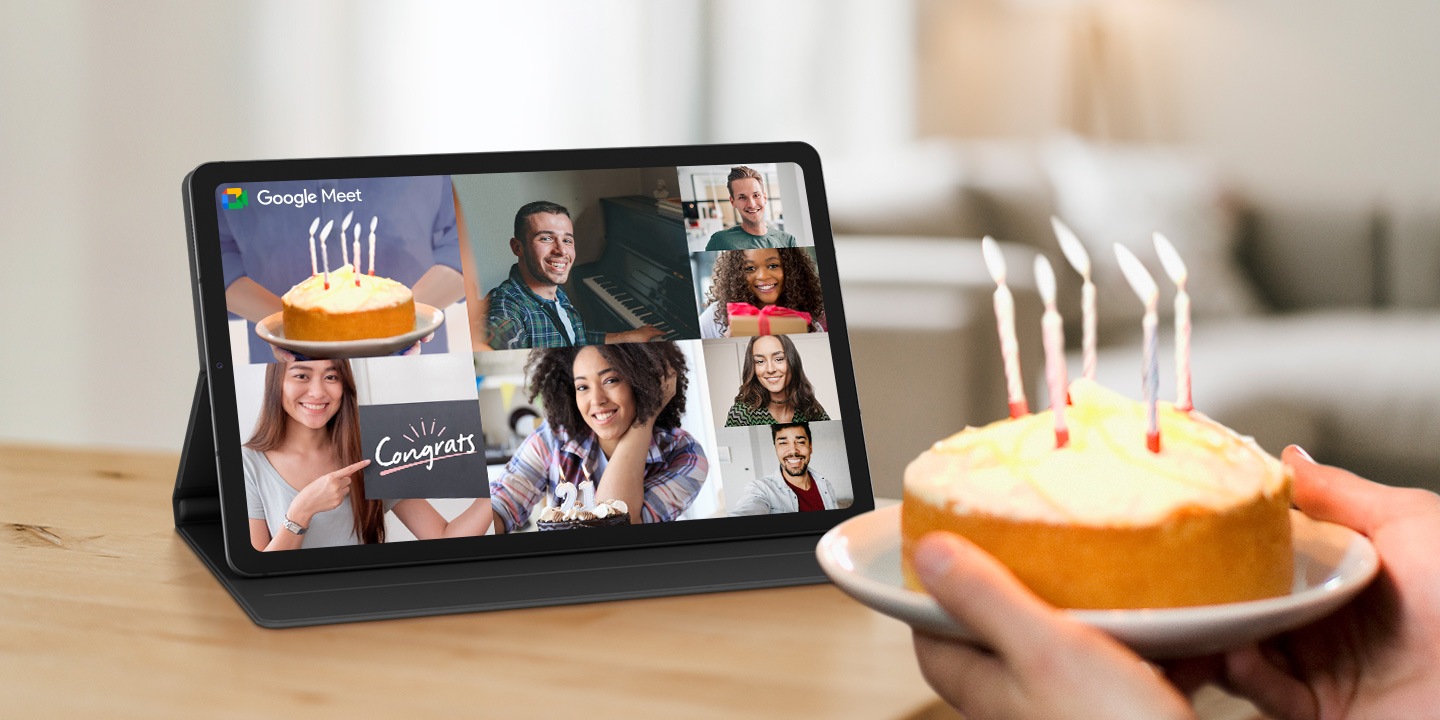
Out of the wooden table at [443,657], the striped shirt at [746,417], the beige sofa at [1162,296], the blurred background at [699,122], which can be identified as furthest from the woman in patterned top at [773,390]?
the blurred background at [699,122]

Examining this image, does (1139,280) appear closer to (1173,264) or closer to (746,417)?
(1173,264)

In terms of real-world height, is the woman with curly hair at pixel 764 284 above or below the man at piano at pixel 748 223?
below

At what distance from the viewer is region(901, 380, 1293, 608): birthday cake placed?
17.2 inches

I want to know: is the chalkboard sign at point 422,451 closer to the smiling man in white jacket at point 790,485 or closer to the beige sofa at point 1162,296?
the smiling man in white jacket at point 790,485

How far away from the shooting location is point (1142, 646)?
0.43m

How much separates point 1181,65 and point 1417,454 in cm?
98

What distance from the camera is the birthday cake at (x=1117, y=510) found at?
436 millimetres

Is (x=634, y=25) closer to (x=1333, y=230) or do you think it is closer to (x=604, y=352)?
(x=1333, y=230)

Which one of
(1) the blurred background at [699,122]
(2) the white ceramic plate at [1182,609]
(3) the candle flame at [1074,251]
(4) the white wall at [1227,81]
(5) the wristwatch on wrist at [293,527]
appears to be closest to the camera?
(2) the white ceramic plate at [1182,609]

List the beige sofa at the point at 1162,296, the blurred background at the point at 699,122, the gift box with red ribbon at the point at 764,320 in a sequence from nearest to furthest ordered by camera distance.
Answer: the gift box with red ribbon at the point at 764,320
the beige sofa at the point at 1162,296
the blurred background at the point at 699,122

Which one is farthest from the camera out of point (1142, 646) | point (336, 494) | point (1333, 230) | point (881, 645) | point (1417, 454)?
point (1333, 230)

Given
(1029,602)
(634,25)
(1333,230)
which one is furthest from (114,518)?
(1333,230)

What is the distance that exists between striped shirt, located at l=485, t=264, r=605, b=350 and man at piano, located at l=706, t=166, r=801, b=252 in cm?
11

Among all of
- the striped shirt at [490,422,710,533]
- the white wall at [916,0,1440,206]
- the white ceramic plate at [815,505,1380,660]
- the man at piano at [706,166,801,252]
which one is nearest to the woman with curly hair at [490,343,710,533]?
the striped shirt at [490,422,710,533]
